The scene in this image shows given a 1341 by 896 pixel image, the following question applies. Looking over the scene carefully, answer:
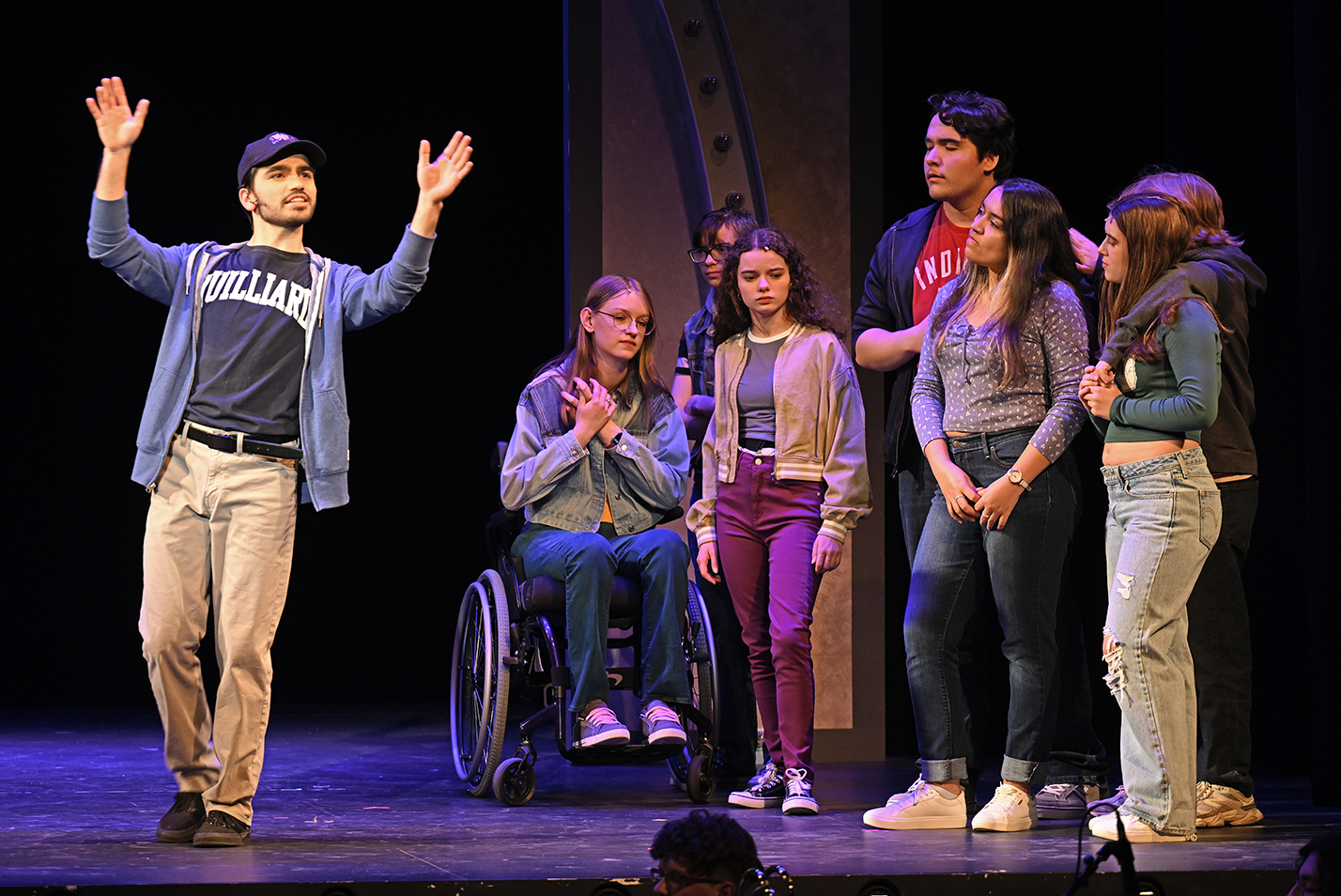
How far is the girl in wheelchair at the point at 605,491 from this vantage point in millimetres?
3438

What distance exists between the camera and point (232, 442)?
3000 mm

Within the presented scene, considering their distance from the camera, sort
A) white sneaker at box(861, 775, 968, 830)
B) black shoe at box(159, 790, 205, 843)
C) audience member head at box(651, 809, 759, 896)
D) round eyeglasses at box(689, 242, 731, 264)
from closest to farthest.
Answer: audience member head at box(651, 809, 759, 896) → black shoe at box(159, 790, 205, 843) → white sneaker at box(861, 775, 968, 830) → round eyeglasses at box(689, 242, 731, 264)

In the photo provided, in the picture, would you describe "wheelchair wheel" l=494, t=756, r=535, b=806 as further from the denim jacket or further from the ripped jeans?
the ripped jeans

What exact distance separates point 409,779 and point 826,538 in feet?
4.70

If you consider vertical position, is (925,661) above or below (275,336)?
below

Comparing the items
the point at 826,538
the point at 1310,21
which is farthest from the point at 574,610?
the point at 1310,21

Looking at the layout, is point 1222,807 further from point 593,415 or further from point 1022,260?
point 593,415

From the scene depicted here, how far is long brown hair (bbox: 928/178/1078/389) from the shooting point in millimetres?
3014

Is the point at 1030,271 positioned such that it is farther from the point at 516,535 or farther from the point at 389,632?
the point at 389,632

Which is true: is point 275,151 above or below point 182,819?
above

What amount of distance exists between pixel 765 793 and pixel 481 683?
82 centimetres

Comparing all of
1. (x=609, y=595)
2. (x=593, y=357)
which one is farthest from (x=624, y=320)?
(x=609, y=595)

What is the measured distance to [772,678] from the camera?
349 cm

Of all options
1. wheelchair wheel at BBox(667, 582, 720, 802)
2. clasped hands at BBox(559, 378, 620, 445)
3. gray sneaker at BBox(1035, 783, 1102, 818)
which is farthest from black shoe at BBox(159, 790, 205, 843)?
gray sneaker at BBox(1035, 783, 1102, 818)
